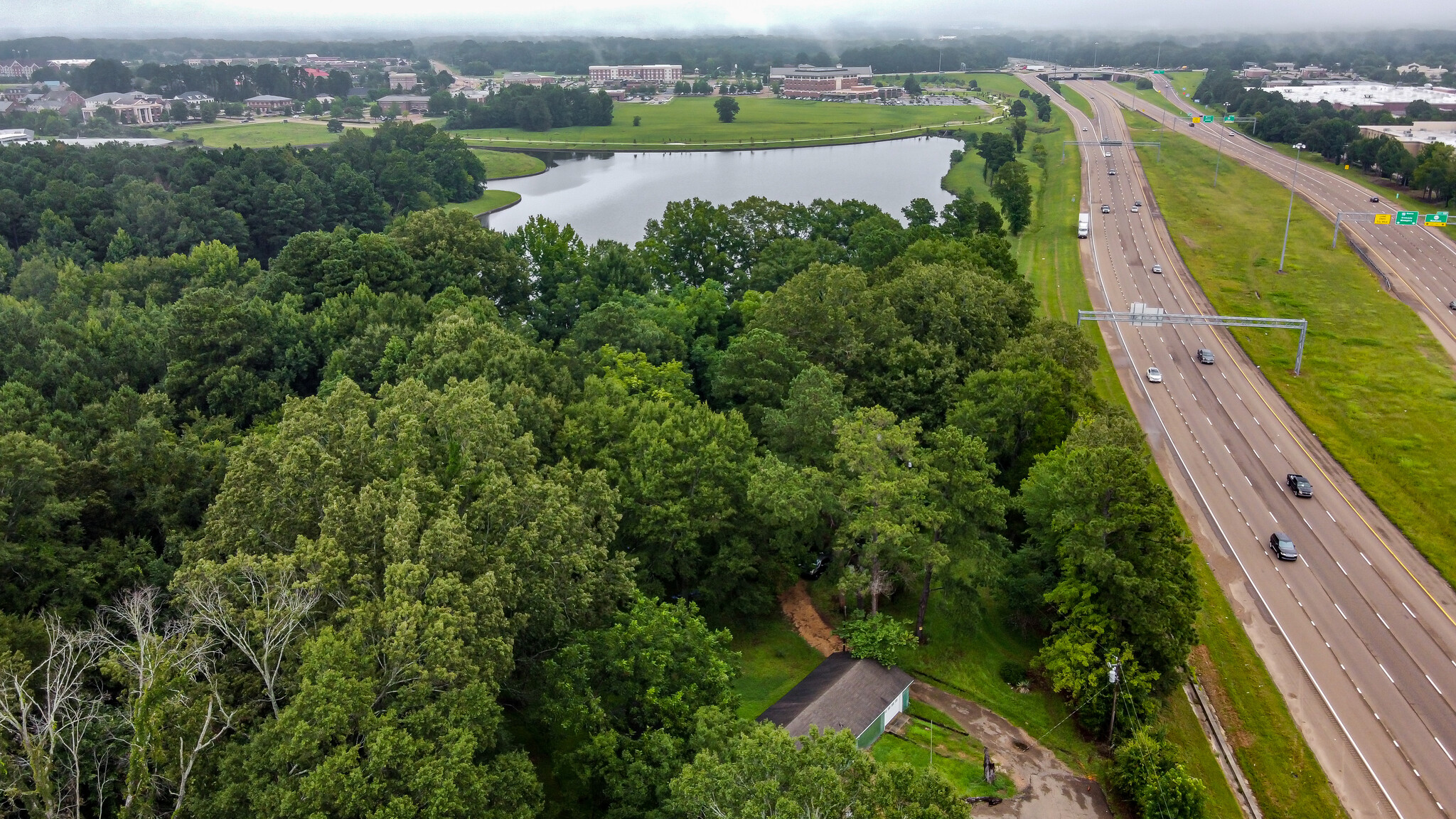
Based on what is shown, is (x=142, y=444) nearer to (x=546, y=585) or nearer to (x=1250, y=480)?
(x=546, y=585)

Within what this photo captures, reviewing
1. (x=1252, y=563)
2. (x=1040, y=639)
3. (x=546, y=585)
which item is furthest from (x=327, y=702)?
(x=1252, y=563)

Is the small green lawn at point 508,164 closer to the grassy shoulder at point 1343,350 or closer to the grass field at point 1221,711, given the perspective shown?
the grassy shoulder at point 1343,350

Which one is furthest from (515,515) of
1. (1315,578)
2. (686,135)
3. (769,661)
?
(686,135)

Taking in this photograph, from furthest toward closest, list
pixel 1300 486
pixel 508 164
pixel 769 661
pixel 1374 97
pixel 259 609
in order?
pixel 1374 97
pixel 508 164
pixel 1300 486
pixel 769 661
pixel 259 609

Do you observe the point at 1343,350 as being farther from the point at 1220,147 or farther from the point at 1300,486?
the point at 1220,147

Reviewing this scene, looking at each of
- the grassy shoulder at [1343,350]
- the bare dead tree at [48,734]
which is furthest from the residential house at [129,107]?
the bare dead tree at [48,734]
